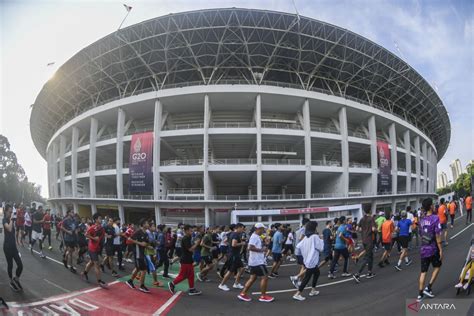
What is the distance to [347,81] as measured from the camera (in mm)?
24344

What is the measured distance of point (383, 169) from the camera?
23.5m

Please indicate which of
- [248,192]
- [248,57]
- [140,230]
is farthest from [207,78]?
[140,230]

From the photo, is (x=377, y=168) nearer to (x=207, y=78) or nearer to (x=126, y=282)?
(x=207, y=78)

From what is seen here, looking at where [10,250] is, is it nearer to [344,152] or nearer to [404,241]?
[404,241]

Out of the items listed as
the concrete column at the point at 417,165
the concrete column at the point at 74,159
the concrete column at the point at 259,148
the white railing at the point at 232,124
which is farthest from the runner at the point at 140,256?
the concrete column at the point at 417,165

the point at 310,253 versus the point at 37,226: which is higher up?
the point at 310,253

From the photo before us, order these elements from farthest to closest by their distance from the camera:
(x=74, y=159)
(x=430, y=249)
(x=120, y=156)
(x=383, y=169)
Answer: (x=74, y=159), (x=383, y=169), (x=120, y=156), (x=430, y=249)

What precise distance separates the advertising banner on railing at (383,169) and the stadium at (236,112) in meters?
0.12

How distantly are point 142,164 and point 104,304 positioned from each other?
1649cm

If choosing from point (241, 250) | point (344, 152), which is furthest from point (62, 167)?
point (344, 152)

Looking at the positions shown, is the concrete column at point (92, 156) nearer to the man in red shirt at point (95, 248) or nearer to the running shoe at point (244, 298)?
the man in red shirt at point (95, 248)

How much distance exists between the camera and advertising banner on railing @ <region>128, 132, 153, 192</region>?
20.3m

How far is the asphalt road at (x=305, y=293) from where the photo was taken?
4.68m

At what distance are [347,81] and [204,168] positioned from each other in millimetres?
18231
